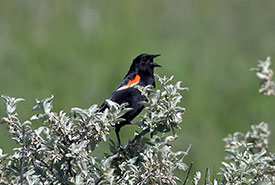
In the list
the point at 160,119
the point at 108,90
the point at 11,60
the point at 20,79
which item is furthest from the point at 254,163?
the point at 11,60

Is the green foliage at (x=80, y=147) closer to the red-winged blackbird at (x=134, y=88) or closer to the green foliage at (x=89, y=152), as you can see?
the green foliage at (x=89, y=152)

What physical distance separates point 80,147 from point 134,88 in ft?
5.17

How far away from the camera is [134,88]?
175 inches

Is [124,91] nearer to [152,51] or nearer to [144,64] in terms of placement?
[144,64]

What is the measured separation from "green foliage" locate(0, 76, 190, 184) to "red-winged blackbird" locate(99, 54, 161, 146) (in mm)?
1027

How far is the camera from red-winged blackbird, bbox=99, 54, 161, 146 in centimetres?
443

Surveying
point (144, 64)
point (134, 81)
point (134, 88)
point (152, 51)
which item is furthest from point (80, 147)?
point (152, 51)

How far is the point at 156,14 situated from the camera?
11148 mm

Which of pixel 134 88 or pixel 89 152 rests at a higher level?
pixel 134 88

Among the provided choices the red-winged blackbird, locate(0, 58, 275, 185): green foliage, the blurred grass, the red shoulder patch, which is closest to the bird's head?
the red-winged blackbird

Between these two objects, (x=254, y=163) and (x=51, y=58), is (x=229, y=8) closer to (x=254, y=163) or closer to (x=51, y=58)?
(x=51, y=58)

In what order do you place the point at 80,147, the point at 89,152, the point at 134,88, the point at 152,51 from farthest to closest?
the point at 152,51
the point at 134,88
the point at 89,152
the point at 80,147

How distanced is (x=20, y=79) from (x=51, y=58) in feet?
2.93

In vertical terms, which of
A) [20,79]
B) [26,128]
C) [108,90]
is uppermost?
[20,79]
